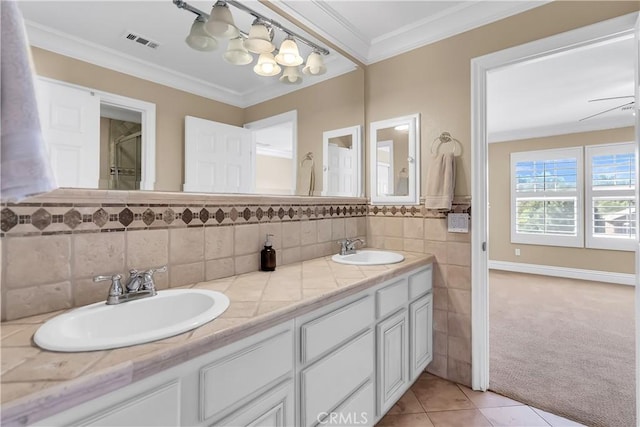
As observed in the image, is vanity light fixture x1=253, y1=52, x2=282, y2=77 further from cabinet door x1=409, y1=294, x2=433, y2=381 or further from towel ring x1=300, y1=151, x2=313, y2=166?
cabinet door x1=409, y1=294, x2=433, y2=381

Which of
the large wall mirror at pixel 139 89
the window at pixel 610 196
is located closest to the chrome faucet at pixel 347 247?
the large wall mirror at pixel 139 89

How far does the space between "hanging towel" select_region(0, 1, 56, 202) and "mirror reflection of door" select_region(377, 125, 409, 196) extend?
6.61ft

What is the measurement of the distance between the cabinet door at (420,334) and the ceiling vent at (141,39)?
185cm

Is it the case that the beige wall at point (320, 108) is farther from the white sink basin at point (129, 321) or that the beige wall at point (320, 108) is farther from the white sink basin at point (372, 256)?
the white sink basin at point (129, 321)

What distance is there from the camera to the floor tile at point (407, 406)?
1.73 meters

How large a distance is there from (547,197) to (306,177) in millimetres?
4994

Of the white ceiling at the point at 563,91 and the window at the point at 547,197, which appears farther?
the window at the point at 547,197

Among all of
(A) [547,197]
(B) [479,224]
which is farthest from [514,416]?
(A) [547,197]

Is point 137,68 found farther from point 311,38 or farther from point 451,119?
point 451,119

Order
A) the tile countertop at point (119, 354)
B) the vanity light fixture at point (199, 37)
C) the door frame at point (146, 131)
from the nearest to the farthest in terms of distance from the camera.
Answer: the tile countertop at point (119, 354), the door frame at point (146, 131), the vanity light fixture at point (199, 37)

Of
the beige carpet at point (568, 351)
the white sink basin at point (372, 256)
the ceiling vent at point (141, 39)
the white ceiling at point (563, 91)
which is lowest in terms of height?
the beige carpet at point (568, 351)

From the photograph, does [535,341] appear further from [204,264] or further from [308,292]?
[204,264]

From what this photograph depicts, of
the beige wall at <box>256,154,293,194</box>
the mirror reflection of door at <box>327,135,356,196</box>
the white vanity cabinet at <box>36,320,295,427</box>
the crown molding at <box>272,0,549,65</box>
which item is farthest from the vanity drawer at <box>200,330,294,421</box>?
the crown molding at <box>272,0,549,65</box>

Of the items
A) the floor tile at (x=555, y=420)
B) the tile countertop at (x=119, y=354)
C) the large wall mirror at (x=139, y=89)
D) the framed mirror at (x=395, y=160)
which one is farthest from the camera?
the framed mirror at (x=395, y=160)
